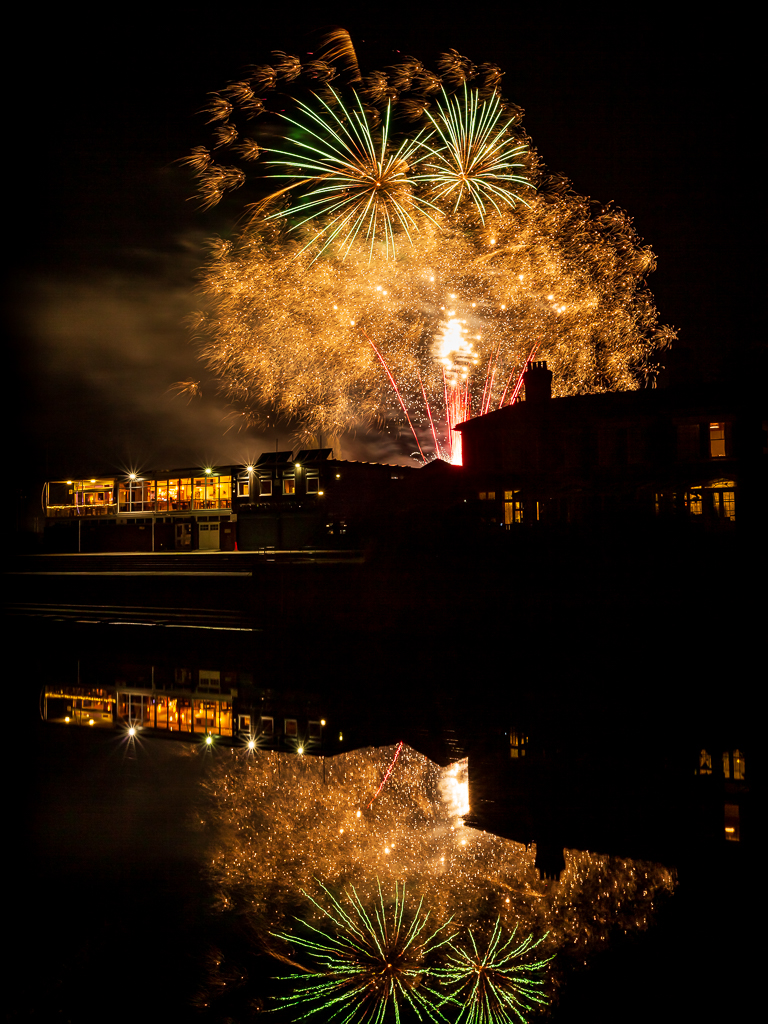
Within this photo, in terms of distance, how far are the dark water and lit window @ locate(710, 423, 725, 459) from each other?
71.9 feet

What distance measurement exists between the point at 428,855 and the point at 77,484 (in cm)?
7049

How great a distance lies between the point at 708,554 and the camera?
16484 millimetres

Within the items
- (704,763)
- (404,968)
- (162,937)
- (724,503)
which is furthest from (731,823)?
(724,503)

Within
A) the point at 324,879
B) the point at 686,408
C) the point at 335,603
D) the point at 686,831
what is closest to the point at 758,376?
the point at 686,408

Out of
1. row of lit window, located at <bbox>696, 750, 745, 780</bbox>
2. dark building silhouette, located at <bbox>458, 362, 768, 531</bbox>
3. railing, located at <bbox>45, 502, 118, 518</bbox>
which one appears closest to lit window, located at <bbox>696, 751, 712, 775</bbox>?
row of lit window, located at <bbox>696, 750, 745, 780</bbox>

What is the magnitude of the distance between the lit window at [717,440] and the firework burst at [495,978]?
24857 mm

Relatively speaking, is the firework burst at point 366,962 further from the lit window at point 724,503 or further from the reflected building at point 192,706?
the lit window at point 724,503

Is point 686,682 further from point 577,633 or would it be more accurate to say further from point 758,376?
point 758,376

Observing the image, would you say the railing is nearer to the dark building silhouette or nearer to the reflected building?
the dark building silhouette

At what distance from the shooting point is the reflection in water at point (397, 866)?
405cm

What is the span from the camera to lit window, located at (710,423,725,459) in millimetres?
25938

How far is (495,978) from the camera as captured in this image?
3525mm

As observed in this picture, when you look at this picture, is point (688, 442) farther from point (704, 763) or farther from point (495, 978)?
point (495, 978)

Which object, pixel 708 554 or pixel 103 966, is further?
pixel 708 554
